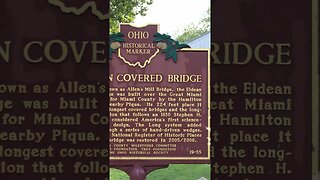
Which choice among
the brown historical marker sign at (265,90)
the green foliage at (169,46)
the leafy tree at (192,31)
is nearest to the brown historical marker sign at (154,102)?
the green foliage at (169,46)

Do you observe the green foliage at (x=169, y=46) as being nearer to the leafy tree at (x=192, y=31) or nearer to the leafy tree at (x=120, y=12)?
the leafy tree at (x=120, y=12)

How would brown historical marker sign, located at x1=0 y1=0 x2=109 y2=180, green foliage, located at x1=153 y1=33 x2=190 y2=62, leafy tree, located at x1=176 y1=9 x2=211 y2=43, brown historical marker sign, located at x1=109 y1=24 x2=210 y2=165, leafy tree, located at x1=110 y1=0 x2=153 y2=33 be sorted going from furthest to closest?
leafy tree, located at x1=176 y1=9 x2=211 y2=43
leafy tree, located at x1=110 y1=0 x2=153 y2=33
green foliage, located at x1=153 y1=33 x2=190 y2=62
brown historical marker sign, located at x1=109 y1=24 x2=210 y2=165
brown historical marker sign, located at x1=0 y1=0 x2=109 y2=180

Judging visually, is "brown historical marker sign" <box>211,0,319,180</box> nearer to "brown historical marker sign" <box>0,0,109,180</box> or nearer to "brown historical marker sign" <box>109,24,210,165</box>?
"brown historical marker sign" <box>0,0,109,180</box>

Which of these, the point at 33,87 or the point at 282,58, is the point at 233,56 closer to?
the point at 282,58

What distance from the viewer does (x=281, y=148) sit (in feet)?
15.4

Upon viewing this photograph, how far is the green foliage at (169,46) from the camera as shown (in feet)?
33.3

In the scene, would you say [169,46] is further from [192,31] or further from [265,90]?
[192,31]

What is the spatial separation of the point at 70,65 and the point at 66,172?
0.90 m

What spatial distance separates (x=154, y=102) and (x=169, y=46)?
3.59ft

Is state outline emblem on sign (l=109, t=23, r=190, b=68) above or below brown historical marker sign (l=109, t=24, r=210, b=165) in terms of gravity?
above

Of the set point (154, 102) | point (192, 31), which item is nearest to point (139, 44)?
point (154, 102)

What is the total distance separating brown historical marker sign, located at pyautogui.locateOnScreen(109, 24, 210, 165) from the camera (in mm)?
10062

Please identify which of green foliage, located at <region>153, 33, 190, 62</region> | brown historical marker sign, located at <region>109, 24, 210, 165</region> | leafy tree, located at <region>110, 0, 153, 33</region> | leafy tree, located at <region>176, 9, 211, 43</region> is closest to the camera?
brown historical marker sign, located at <region>109, 24, 210, 165</region>

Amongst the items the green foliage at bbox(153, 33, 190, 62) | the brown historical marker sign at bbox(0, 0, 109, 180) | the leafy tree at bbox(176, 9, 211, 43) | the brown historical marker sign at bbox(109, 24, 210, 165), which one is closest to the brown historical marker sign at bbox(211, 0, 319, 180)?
the brown historical marker sign at bbox(0, 0, 109, 180)
